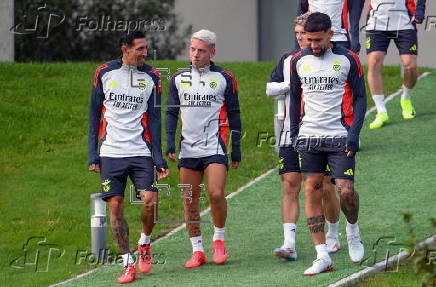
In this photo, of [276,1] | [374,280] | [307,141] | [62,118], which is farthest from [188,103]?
[276,1]

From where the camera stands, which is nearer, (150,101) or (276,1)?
(150,101)

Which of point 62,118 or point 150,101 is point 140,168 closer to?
point 150,101

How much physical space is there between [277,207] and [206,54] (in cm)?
288

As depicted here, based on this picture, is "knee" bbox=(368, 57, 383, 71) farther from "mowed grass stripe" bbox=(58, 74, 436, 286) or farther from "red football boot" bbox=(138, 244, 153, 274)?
"red football boot" bbox=(138, 244, 153, 274)

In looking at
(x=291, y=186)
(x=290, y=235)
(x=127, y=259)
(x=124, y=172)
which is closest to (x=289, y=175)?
(x=291, y=186)

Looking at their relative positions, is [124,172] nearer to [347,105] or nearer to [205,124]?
[205,124]

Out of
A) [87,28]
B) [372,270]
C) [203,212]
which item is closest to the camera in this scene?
[372,270]

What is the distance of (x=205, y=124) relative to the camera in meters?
11.3

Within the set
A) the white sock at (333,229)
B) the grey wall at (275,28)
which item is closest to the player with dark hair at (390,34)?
the white sock at (333,229)

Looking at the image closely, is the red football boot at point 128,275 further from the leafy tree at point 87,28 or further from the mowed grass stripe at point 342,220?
the leafy tree at point 87,28

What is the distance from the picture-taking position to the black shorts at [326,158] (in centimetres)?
1056

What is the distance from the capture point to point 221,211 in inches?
447

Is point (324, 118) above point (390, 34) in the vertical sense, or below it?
below

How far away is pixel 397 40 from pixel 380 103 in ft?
2.71
